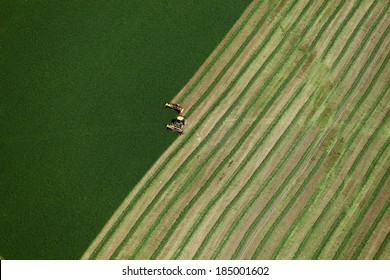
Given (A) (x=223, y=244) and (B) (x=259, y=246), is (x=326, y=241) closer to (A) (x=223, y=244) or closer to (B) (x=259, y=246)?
(B) (x=259, y=246)

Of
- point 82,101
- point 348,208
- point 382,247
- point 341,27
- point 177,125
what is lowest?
point 82,101

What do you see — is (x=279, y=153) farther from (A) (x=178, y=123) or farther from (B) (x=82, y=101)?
(B) (x=82, y=101)

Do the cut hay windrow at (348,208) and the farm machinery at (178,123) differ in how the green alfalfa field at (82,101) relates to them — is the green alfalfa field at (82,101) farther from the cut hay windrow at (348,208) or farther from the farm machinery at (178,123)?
the cut hay windrow at (348,208)

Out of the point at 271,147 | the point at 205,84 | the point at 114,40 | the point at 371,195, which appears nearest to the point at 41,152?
the point at 114,40

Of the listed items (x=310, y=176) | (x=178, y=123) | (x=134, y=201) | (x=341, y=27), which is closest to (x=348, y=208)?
(x=310, y=176)

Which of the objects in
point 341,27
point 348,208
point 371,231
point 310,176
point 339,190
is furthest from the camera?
point 341,27

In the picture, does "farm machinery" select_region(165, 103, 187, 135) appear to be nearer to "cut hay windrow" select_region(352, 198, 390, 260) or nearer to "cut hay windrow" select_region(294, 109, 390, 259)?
"cut hay windrow" select_region(294, 109, 390, 259)

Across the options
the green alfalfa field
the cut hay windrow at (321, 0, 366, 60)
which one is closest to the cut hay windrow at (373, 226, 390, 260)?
the cut hay windrow at (321, 0, 366, 60)
